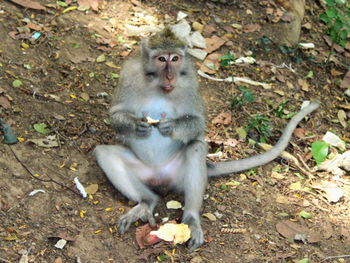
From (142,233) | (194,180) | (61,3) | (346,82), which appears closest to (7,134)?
(142,233)

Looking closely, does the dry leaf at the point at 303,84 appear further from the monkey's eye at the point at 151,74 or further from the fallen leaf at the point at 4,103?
the fallen leaf at the point at 4,103

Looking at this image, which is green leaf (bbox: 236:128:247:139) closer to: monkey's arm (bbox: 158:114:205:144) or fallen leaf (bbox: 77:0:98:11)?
monkey's arm (bbox: 158:114:205:144)

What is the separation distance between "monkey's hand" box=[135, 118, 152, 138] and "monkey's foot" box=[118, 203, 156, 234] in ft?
2.18

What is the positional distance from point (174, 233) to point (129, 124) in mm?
1145

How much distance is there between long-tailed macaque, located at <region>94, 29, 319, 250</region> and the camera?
207 inches

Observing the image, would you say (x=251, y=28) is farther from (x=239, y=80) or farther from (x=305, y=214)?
(x=305, y=214)

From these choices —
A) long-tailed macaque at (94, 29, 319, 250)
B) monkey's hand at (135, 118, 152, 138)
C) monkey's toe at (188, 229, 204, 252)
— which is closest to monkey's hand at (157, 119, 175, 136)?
long-tailed macaque at (94, 29, 319, 250)

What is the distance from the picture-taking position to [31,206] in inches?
196

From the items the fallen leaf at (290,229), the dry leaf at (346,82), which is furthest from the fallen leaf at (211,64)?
the fallen leaf at (290,229)

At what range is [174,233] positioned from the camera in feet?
16.3

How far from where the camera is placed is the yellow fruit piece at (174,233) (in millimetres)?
4926

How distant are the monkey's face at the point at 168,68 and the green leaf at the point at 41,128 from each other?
146 cm

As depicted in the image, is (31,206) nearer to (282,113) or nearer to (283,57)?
(282,113)

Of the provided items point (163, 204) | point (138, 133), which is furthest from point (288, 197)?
point (138, 133)
